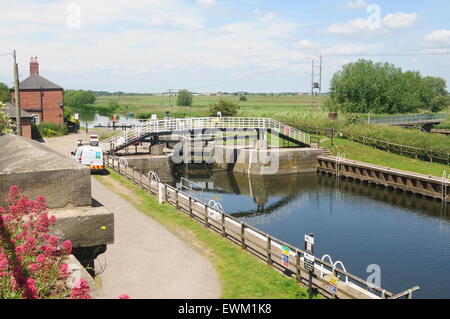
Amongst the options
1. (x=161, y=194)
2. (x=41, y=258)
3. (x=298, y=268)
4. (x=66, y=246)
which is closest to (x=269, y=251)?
(x=298, y=268)

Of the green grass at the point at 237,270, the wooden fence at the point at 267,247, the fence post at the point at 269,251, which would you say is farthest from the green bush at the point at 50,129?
the fence post at the point at 269,251

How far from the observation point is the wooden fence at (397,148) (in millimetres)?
42781

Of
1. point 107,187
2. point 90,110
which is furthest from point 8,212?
point 90,110

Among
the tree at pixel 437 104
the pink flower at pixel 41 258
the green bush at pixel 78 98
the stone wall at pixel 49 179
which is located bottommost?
the pink flower at pixel 41 258

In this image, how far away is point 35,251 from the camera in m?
6.65

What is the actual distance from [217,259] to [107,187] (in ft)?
44.2

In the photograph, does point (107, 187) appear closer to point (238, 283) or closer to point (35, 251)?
point (238, 283)

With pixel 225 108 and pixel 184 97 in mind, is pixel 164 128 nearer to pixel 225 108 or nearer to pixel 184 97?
pixel 225 108

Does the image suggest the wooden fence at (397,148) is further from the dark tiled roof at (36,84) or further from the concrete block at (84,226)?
the concrete block at (84,226)

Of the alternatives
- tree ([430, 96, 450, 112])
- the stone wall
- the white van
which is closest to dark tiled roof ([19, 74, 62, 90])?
the white van

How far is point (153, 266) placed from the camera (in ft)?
43.5

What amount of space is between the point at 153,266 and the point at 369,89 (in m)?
71.7

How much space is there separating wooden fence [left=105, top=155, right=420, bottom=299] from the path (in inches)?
67.9

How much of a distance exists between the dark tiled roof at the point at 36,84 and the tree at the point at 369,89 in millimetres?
46650
